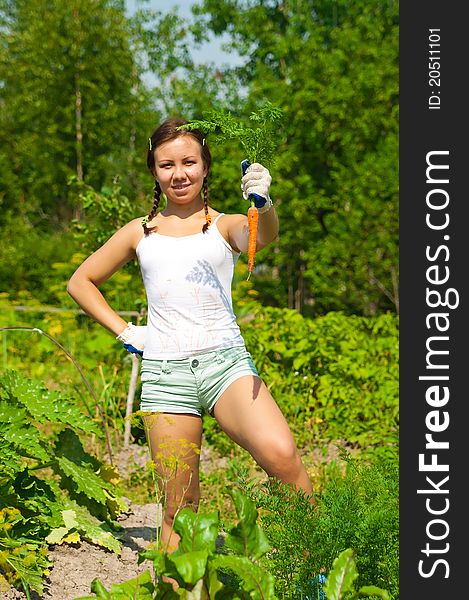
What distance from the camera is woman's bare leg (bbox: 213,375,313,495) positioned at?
256 centimetres

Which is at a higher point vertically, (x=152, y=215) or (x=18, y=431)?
(x=152, y=215)

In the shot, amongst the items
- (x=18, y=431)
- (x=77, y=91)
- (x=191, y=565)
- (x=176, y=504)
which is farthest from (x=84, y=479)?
(x=77, y=91)

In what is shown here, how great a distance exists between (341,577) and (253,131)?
1330 millimetres

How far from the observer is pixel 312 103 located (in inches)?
435

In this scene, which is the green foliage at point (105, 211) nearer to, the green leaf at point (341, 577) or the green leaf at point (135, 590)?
the green leaf at point (135, 590)

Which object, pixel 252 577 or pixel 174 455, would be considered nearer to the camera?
pixel 252 577

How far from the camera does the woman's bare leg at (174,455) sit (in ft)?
8.65

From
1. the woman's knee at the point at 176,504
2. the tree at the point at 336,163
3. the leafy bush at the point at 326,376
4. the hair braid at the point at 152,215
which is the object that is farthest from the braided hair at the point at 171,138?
the tree at the point at 336,163

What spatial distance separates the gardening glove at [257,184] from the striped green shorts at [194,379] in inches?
19.7

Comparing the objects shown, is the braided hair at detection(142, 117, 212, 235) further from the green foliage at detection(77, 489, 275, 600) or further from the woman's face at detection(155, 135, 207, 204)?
the green foliage at detection(77, 489, 275, 600)

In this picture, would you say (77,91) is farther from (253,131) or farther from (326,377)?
Answer: (253,131)

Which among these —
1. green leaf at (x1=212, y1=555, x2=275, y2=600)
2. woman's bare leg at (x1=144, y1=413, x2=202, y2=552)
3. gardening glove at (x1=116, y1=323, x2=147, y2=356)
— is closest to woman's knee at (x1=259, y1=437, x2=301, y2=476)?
woman's bare leg at (x1=144, y1=413, x2=202, y2=552)

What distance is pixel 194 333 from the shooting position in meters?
2.69

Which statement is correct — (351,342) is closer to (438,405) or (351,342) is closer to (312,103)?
(438,405)
